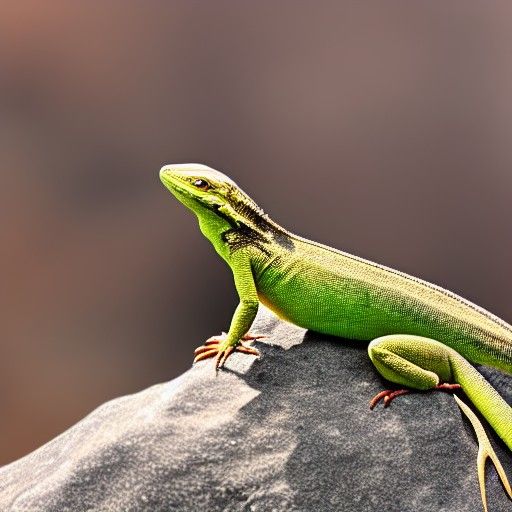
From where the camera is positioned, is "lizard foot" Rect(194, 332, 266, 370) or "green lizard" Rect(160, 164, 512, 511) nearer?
"green lizard" Rect(160, 164, 512, 511)

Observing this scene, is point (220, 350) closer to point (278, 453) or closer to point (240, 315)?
point (240, 315)

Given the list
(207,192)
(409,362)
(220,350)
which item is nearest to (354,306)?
(409,362)

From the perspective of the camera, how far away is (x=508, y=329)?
2977mm

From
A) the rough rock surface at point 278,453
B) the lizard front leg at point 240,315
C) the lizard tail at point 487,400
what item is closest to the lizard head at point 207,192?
the lizard front leg at point 240,315

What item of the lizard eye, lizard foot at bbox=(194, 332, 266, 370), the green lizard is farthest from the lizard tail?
the lizard eye

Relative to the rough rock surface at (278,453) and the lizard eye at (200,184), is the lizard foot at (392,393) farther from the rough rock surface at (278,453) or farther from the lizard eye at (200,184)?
the lizard eye at (200,184)

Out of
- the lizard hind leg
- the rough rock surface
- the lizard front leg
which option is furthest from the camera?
the lizard front leg

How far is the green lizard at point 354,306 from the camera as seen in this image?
9.31 ft

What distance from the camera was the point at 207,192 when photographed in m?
3.04

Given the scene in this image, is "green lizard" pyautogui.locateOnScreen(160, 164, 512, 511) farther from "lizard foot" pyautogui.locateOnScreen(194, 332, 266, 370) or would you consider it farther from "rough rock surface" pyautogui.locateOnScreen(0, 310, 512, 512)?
"rough rock surface" pyautogui.locateOnScreen(0, 310, 512, 512)

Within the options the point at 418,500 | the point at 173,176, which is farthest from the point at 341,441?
the point at 173,176

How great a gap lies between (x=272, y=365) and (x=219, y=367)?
22 cm

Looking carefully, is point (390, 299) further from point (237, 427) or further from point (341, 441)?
point (237, 427)

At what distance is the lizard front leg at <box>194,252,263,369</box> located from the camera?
295 cm
